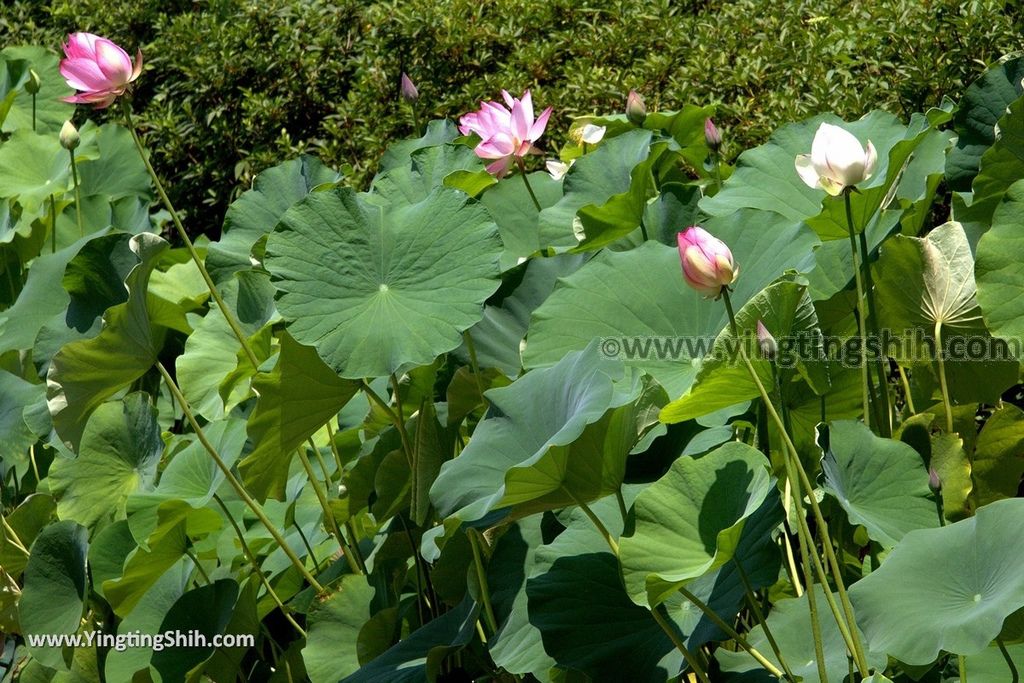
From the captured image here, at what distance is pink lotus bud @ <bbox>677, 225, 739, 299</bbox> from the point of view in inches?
43.3

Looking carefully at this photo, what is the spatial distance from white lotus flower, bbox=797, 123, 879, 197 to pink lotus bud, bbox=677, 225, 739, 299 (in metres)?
0.20

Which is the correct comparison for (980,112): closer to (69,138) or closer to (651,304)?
(651,304)

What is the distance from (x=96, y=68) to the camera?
1.67 metres

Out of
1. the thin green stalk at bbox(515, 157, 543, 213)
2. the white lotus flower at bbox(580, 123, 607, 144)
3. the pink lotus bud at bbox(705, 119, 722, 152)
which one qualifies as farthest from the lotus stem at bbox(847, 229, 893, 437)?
the white lotus flower at bbox(580, 123, 607, 144)

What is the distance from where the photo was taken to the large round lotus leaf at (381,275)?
4.51 ft

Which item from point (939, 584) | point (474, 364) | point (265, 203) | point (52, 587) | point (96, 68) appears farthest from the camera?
point (265, 203)

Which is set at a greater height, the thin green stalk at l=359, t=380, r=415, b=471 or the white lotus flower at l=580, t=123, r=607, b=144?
the white lotus flower at l=580, t=123, r=607, b=144

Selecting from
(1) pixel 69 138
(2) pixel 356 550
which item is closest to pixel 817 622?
(2) pixel 356 550

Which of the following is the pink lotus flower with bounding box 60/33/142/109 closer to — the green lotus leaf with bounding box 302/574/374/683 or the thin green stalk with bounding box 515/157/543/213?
the thin green stalk with bounding box 515/157/543/213

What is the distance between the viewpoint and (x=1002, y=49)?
82.5 inches

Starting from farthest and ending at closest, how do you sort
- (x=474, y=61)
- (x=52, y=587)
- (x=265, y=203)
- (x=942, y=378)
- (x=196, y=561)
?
1. (x=474, y=61)
2. (x=265, y=203)
3. (x=52, y=587)
4. (x=196, y=561)
5. (x=942, y=378)

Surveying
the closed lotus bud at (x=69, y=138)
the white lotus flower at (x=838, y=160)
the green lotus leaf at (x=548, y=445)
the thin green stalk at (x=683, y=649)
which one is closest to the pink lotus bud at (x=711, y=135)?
the white lotus flower at (x=838, y=160)

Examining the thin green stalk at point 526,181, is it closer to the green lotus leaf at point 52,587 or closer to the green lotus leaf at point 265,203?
the green lotus leaf at point 265,203

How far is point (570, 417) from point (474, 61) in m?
2.45
